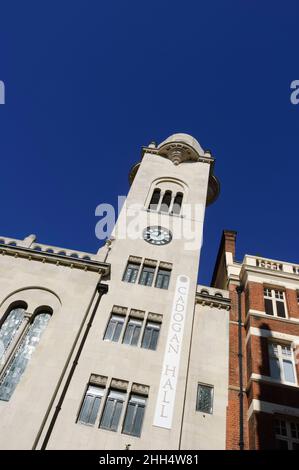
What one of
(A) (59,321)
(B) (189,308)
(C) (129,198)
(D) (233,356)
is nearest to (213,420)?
(D) (233,356)

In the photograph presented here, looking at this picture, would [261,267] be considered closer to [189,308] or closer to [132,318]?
[189,308]

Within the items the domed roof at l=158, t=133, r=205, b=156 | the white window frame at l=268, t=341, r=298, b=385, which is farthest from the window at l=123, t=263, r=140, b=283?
the domed roof at l=158, t=133, r=205, b=156

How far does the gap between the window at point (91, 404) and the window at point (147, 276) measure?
7.04 metres

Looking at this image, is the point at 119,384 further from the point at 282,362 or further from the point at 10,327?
the point at 282,362

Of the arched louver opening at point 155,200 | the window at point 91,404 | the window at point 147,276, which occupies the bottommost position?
the window at point 91,404

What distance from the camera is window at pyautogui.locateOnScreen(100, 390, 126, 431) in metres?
15.9

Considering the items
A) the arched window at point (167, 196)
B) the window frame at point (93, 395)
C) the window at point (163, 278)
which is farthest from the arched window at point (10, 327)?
the arched window at point (167, 196)

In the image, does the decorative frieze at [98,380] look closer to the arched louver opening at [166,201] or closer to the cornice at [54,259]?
the cornice at [54,259]

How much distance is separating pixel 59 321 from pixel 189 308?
7158mm

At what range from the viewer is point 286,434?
15898 mm

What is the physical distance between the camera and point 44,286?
20.3 m

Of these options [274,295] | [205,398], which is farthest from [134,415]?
[274,295]

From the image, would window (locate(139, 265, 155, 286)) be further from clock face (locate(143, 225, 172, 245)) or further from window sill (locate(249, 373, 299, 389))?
window sill (locate(249, 373, 299, 389))

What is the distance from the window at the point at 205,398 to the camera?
56.9 feet
